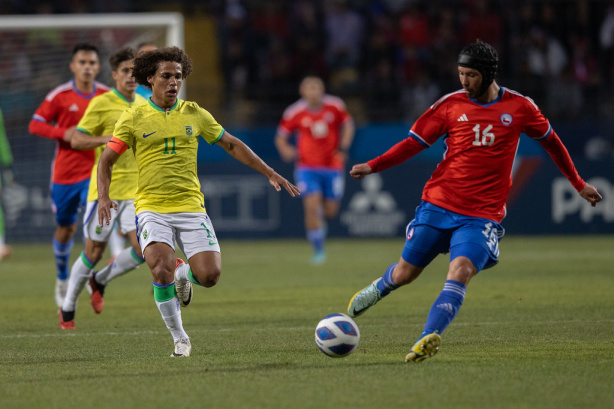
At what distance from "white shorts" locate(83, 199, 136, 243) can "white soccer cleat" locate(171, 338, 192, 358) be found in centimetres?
224

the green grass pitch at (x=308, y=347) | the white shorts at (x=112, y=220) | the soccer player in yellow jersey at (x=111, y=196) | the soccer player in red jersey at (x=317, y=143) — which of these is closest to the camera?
the green grass pitch at (x=308, y=347)

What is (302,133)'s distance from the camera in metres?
16.1

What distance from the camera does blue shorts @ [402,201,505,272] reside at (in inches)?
252

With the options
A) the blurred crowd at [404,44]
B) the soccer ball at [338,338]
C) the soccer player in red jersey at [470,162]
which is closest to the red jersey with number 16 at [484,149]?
the soccer player in red jersey at [470,162]

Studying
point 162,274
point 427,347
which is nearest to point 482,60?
point 427,347

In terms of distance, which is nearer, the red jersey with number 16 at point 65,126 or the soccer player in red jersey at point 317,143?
the red jersey with number 16 at point 65,126

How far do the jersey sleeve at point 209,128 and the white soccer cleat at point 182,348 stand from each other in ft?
4.80

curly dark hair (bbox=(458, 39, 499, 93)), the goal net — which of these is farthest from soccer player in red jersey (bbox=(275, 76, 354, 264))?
curly dark hair (bbox=(458, 39, 499, 93))

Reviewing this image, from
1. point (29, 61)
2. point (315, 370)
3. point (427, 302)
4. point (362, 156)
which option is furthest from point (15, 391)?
point (362, 156)

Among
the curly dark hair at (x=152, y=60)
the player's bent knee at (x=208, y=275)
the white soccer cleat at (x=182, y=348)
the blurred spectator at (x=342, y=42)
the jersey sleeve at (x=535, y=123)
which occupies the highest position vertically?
the blurred spectator at (x=342, y=42)

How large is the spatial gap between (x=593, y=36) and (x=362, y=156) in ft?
20.6

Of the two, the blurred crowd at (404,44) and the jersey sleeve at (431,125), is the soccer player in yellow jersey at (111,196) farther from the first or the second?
the blurred crowd at (404,44)

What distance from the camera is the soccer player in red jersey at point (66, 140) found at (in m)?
9.91

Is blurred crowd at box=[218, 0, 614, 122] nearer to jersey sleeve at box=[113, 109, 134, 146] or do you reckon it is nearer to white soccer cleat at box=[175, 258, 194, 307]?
white soccer cleat at box=[175, 258, 194, 307]
